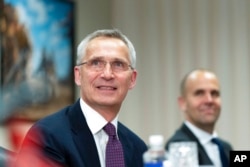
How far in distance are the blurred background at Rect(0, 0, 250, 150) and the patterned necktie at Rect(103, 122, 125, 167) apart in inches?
106

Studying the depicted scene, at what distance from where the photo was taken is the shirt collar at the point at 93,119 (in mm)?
1671

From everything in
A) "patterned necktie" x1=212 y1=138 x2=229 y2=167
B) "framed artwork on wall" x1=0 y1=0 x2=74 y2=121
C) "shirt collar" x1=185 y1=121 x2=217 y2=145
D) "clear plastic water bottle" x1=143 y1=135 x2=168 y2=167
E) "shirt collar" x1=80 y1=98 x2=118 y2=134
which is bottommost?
"patterned necktie" x1=212 y1=138 x2=229 y2=167

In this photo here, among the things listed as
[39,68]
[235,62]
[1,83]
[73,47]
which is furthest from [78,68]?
[235,62]

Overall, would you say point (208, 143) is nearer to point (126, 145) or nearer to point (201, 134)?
point (201, 134)

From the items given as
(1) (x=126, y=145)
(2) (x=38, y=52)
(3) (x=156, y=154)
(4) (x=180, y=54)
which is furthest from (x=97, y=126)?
(4) (x=180, y=54)

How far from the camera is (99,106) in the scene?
5.84 ft

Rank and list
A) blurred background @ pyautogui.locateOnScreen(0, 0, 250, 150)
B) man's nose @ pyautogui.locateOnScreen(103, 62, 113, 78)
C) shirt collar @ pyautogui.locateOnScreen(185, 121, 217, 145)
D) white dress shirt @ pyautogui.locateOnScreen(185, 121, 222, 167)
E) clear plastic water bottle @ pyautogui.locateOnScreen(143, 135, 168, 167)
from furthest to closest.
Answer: blurred background @ pyautogui.locateOnScreen(0, 0, 250, 150) → shirt collar @ pyautogui.locateOnScreen(185, 121, 217, 145) → white dress shirt @ pyautogui.locateOnScreen(185, 121, 222, 167) → man's nose @ pyautogui.locateOnScreen(103, 62, 113, 78) → clear plastic water bottle @ pyautogui.locateOnScreen(143, 135, 168, 167)

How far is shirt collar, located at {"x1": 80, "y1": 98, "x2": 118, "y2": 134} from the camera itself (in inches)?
65.8

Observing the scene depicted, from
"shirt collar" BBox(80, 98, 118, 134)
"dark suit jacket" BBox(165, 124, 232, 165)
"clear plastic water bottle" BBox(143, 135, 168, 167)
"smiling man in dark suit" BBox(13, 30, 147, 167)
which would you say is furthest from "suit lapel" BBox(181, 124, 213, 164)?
"clear plastic water bottle" BBox(143, 135, 168, 167)

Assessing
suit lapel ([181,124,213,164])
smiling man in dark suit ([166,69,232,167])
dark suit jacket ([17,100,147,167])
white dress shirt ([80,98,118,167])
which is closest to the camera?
dark suit jacket ([17,100,147,167])

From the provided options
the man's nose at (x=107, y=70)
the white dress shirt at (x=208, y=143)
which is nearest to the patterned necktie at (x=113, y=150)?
the man's nose at (x=107, y=70)

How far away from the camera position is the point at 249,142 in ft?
14.5

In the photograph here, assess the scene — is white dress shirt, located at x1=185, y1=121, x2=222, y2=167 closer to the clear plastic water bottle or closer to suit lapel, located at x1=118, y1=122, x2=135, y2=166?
suit lapel, located at x1=118, y1=122, x2=135, y2=166

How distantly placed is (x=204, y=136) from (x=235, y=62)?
1.76 meters
